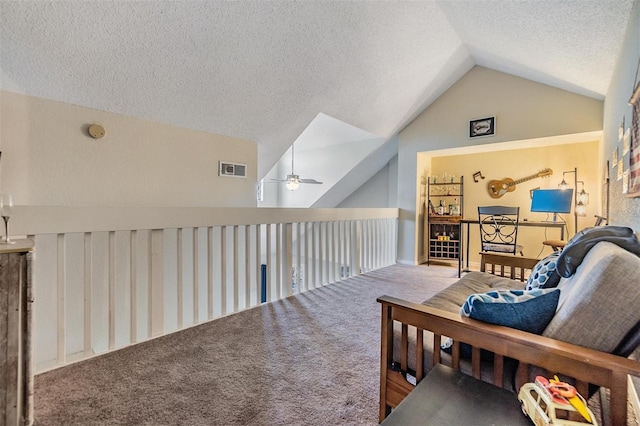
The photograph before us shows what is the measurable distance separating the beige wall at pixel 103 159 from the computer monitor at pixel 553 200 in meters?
3.73

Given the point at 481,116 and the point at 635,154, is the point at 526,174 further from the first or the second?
the point at 635,154

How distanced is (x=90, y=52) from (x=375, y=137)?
3755mm

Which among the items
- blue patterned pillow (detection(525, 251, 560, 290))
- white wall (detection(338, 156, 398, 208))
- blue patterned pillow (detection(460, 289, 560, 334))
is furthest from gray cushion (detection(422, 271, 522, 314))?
white wall (detection(338, 156, 398, 208))

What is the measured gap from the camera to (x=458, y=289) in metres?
1.84

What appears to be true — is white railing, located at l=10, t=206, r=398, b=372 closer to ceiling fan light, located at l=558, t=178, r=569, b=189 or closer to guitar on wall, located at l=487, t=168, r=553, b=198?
guitar on wall, located at l=487, t=168, r=553, b=198

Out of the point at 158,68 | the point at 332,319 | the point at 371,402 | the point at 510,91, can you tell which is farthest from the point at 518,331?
the point at 510,91

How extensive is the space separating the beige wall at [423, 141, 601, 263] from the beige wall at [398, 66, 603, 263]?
0.20 metres

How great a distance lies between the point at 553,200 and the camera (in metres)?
3.37

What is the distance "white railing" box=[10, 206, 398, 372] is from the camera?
1744mm

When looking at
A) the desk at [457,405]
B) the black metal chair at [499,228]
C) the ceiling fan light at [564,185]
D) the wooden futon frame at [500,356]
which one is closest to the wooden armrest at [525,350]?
the wooden futon frame at [500,356]

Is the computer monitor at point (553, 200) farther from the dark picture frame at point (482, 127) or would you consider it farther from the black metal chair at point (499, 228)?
the dark picture frame at point (482, 127)

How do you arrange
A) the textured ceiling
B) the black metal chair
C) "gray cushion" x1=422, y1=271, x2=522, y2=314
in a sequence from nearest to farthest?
1. "gray cushion" x1=422, y1=271, x2=522, y2=314
2. the textured ceiling
3. the black metal chair

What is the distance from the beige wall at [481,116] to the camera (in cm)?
337

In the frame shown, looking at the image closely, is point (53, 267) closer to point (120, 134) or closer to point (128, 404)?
point (120, 134)
